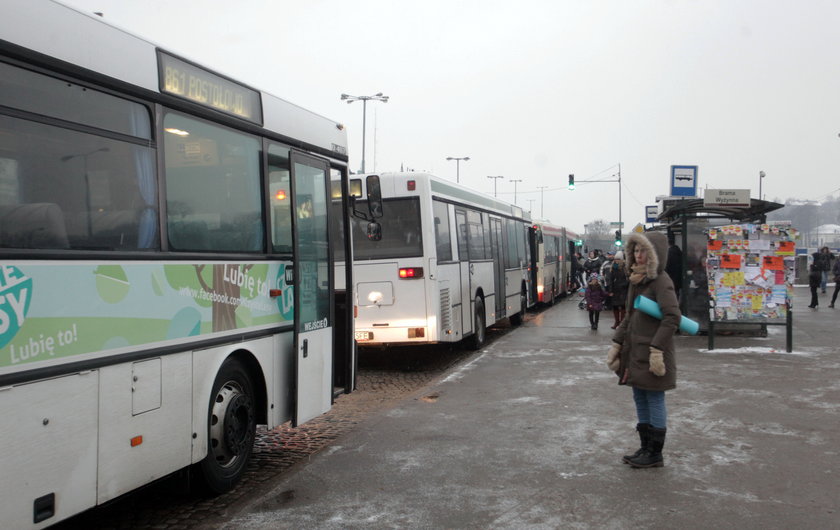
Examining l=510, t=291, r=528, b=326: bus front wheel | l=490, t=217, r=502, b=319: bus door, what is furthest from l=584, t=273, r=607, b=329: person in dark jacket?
l=510, t=291, r=528, b=326: bus front wheel

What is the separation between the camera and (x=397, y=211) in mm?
12461

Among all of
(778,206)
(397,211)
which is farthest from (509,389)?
(778,206)

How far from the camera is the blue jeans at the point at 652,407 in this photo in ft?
20.4

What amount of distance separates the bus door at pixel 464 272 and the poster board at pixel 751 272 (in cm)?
425

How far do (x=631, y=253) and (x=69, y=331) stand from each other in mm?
4293

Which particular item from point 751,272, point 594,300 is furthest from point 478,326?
point 751,272

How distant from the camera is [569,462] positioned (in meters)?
6.45

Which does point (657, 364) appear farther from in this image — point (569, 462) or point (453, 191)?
point (453, 191)

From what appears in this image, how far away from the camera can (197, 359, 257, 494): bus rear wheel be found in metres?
5.65

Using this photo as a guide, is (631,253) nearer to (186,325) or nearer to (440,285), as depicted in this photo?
(186,325)

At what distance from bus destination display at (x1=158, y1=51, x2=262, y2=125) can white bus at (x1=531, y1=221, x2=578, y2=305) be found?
1716cm

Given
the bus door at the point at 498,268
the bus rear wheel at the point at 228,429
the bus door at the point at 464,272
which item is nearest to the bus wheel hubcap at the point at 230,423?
the bus rear wheel at the point at 228,429

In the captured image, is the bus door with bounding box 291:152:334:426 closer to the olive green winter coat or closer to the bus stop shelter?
the olive green winter coat

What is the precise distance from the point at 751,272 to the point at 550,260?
1542cm
